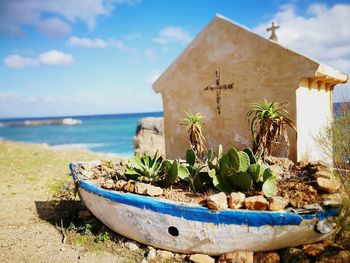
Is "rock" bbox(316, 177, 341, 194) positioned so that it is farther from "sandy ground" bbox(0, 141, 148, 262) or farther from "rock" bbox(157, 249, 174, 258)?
"sandy ground" bbox(0, 141, 148, 262)

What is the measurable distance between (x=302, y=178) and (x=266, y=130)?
1.26m

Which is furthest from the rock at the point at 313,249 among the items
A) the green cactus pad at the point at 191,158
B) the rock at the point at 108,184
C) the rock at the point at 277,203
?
the rock at the point at 108,184

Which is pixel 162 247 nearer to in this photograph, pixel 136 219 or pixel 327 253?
pixel 136 219

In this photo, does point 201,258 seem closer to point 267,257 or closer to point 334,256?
point 267,257

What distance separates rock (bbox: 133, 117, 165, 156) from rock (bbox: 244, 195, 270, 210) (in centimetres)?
1050

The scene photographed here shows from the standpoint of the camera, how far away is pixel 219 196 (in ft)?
14.8

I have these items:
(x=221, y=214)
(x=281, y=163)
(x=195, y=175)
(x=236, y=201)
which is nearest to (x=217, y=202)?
(x=221, y=214)

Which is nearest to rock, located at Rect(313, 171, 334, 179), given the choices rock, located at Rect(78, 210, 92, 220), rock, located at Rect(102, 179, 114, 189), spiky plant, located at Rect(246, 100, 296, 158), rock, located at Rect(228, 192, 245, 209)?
spiky plant, located at Rect(246, 100, 296, 158)

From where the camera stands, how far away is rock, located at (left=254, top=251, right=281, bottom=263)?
169 inches

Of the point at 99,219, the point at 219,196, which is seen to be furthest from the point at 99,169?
the point at 219,196

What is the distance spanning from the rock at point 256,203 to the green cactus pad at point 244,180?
1.14ft

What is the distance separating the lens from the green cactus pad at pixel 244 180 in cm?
476

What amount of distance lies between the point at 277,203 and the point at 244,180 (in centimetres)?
63

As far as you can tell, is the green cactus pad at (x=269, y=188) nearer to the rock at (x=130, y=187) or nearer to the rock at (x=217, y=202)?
the rock at (x=217, y=202)
